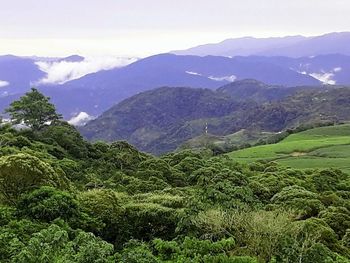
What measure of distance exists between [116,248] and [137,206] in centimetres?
366

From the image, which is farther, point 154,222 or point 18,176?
point 154,222

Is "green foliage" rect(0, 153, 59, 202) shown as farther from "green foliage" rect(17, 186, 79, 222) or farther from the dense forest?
"green foliage" rect(17, 186, 79, 222)

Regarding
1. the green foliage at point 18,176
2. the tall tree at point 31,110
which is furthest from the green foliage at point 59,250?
the tall tree at point 31,110

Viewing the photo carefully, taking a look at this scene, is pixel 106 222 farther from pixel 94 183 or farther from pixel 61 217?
pixel 94 183

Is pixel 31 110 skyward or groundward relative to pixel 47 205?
groundward

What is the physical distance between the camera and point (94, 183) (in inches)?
1706

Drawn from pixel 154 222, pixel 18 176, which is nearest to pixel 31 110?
pixel 18 176

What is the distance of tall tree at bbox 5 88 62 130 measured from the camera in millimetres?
60938

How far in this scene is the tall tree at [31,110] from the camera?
200 feet

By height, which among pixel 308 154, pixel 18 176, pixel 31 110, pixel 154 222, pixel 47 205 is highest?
pixel 18 176

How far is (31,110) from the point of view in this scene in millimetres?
61219

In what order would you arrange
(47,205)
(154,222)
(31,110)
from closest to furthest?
(47,205) → (154,222) → (31,110)

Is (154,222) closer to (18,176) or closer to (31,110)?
(18,176)

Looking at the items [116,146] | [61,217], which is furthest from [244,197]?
[116,146]
